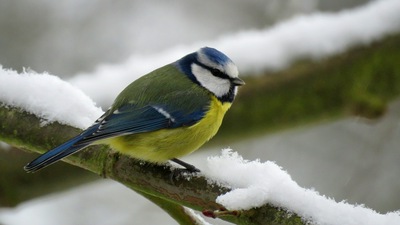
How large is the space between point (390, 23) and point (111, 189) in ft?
7.60

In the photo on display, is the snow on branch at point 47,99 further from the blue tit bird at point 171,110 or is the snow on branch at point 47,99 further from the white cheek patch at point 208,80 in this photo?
the white cheek patch at point 208,80

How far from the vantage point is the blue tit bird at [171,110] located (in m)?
1.87

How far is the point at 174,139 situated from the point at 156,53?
2.59 m

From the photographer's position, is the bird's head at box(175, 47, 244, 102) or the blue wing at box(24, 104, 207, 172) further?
the bird's head at box(175, 47, 244, 102)

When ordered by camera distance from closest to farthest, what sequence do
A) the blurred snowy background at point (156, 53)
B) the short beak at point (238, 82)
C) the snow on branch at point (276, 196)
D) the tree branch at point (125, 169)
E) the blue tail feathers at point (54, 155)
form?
the snow on branch at point (276, 196) < the tree branch at point (125, 169) < the blue tail feathers at point (54, 155) < the short beak at point (238, 82) < the blurred snowy background at point (156, 53)

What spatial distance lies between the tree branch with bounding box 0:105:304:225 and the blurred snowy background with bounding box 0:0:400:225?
1.33 meters

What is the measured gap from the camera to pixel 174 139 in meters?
1.96

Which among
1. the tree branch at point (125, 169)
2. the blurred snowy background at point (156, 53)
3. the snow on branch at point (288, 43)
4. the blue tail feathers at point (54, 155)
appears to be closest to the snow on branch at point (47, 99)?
the tree branch at point (125, 169)

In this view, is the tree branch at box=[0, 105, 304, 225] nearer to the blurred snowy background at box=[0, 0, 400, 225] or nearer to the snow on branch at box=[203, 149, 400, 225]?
the snow on branch at box=[203, 149, 400, 225]

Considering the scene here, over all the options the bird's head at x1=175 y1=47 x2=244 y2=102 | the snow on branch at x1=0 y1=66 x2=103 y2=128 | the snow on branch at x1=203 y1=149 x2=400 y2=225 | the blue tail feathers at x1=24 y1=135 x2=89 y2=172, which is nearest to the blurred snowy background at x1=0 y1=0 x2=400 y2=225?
the bird's head at x1=175 y1=47 x2=244 y2=102

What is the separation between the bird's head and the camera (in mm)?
2076

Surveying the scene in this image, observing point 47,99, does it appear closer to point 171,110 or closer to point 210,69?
point 171,110

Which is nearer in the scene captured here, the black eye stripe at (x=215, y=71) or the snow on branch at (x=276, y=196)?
the snow on branch at (x=276, y=196)

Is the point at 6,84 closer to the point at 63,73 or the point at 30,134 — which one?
the point at 30,134
